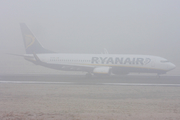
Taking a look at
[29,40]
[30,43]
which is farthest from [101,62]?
[29,40]

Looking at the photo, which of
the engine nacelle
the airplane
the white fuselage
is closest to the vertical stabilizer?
the airplane

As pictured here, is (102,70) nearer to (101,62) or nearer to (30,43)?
(101,62)

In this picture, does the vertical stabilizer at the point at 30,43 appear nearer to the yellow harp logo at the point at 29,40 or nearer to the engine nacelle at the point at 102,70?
the yellow harp logo at the point at 29,40

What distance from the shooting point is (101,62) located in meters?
25.9

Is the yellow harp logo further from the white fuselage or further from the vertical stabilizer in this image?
the white fuselage

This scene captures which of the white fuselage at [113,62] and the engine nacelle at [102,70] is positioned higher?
the white fuselage at [113,62]

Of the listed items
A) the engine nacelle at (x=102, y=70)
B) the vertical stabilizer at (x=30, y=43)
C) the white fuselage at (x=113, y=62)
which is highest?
the vertical stabilizer at (x=30, y=43)

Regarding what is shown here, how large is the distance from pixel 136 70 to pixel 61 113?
18.5 metres

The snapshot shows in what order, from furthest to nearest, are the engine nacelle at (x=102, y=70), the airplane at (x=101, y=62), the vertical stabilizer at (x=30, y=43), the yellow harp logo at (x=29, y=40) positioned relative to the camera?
the yellow harp logo at (x=29, y=40) < the vertical stabilizer at (x=30, y=43) < the airplane at (x=101, y=62) < the engine nacelle at (x=102, y=70)

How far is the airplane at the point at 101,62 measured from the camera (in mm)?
24047

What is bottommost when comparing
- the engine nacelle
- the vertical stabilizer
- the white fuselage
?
the engine nacelle

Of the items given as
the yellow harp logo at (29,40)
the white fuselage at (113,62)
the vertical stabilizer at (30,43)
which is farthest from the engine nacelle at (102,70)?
the yellow harp logo at (29,40)

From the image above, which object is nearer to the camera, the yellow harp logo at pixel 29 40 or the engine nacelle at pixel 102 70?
the engine nacelle at pixel 102 70

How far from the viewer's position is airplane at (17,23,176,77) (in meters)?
24.0
